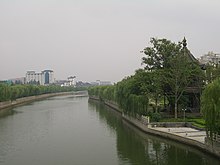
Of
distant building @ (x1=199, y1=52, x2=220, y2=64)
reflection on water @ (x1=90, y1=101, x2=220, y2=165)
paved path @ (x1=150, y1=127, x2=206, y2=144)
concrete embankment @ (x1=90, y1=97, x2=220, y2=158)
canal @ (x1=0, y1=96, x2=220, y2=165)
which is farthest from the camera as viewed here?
distant building @ (x1=199, y1=52, x2=220, y2=64)

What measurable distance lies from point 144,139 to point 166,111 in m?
10.7

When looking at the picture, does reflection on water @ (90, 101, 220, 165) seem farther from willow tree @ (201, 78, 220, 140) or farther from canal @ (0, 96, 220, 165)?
willow tree @ (201, 78, 220, 140)

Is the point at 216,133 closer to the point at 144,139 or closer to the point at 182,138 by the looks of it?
the point at 182,138

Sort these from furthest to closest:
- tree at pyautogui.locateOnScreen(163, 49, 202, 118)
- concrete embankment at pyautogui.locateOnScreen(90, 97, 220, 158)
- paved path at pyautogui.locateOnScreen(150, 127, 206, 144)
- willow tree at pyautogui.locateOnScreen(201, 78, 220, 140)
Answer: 1. tree at pyautogui.locateOnScreen(163, 49, 202, 118)
2. paved path at pyautogui.locateOnScreen(150, 127, 206, 144)
3. concrete embankment at pyautogui.locateOnScreen(90, 97, 220, 158)
4. willow tree at pyautogui.locateOnScreen(201, 78, 220, 140)

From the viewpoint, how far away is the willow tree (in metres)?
18.0

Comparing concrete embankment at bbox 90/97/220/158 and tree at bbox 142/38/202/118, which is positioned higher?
tree at bbox 142/38/202/118

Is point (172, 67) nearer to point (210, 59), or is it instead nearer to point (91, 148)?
point (91, 148)

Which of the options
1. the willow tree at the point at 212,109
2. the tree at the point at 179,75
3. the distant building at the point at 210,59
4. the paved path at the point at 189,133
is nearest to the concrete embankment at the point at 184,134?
the paved path at the point at 189,133

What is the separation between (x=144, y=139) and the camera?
25.8m

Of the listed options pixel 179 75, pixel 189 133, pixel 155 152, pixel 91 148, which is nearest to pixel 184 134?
pixel 189 133

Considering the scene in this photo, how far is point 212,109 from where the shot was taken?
18.2 m

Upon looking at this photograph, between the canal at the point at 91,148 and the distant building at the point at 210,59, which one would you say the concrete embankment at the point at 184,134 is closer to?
the canal at the point at 91,148

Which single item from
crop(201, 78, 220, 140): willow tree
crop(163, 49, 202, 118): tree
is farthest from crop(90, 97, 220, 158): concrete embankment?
crop(163, 49, 202, 118): tree

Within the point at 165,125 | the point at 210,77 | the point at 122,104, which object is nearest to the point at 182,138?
the point at 165,125
